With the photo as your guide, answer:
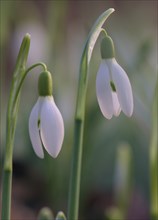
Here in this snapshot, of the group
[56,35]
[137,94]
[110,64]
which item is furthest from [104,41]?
[56,35]

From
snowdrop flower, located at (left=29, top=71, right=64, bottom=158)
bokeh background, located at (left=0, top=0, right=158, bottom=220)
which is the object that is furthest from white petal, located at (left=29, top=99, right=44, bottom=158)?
bokeh background, located at (left=0, top=0, right=158, bottom=220)

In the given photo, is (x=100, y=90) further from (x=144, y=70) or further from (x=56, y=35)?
(x=56, y=35)

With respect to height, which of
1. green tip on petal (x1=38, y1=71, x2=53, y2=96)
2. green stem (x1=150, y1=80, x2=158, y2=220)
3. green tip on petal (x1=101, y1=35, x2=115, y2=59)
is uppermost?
green tip on petal (x1=101, y1=35, x2=115, y2=59)

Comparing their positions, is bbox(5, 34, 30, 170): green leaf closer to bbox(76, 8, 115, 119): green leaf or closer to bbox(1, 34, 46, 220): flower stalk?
bbox(1, 34, 46, 220): flower stalk

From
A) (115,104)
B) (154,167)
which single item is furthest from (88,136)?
(115,104)

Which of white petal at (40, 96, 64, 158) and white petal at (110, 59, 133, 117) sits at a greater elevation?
white petal at (110, 59, 133, 117)

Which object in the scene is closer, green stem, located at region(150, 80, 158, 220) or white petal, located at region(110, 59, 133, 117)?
white petal, located at region(110, 59, 133, 117)

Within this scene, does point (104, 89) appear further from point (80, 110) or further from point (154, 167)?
point (154, 167)

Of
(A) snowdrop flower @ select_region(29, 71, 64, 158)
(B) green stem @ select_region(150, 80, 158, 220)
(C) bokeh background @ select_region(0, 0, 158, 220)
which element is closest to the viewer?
(A) snowdrop flower @ select_region(29, 71, 64, 158)
